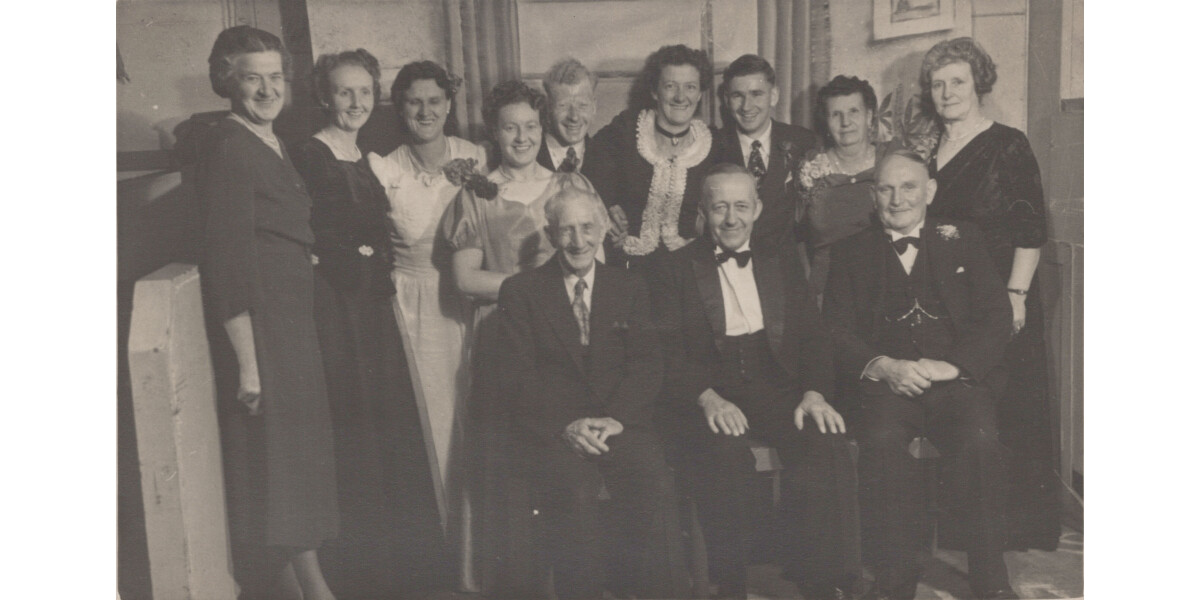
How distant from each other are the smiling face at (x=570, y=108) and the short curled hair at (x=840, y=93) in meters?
0.76

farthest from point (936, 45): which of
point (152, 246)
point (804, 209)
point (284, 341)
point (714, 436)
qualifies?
point (152, 246)

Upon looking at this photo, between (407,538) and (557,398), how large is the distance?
71 centimetres

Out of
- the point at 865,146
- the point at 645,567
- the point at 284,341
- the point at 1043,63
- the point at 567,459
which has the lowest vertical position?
the point at 645,567

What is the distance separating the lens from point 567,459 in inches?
148

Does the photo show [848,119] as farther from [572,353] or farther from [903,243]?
[572,353]

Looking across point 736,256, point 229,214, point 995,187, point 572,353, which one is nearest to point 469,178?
point 572,353

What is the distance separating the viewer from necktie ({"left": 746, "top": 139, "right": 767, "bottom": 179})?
3826 mm

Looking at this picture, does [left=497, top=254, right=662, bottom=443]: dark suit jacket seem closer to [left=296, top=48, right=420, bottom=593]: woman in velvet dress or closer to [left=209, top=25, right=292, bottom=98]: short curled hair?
[left=296, top=48, right=420, bottom=593]: woman in velvet dress

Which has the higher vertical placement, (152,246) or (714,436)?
(152,246)

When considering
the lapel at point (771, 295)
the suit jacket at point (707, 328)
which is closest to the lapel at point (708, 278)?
the suit jacket at point (707, 328)

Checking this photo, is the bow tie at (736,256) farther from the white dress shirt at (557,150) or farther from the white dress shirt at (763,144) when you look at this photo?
the white dress shirt at (557,150)

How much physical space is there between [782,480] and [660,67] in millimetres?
1436

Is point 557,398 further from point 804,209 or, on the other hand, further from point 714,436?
point 804,209

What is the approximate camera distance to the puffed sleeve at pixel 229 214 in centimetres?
373
